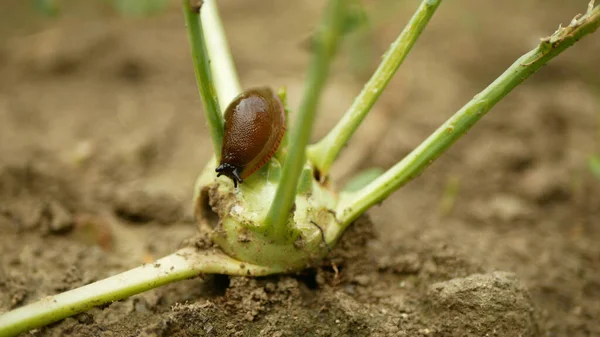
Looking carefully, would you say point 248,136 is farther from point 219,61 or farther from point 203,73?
point 219,61

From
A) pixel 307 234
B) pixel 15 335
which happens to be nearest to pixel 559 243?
pixel 307 234

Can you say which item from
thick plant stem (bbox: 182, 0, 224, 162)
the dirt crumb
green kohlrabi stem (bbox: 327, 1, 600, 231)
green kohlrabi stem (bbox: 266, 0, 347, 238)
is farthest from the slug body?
the dirt crumb

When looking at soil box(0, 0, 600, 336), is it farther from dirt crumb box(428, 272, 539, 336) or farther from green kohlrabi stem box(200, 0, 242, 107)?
green kohlrabi stem box(200, 0, 242, 107)

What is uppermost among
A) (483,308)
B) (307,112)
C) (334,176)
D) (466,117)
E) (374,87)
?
(334,176)

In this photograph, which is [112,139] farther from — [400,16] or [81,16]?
[400,16]

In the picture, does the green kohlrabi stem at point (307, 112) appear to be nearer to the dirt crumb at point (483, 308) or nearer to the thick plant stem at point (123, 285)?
the thick plant stem at point (123, 285)

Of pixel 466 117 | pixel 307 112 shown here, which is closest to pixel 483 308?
pixel 466 117
